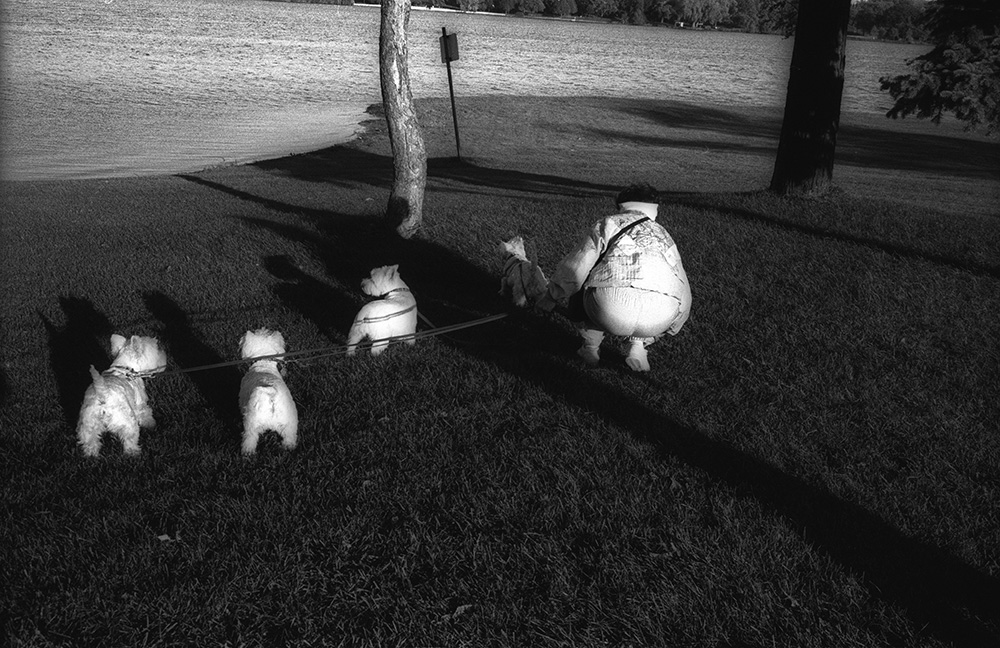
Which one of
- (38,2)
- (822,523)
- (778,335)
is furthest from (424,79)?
(38,2)

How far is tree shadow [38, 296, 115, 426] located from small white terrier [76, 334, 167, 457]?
2.21 feet

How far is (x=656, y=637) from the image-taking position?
326 centimetres

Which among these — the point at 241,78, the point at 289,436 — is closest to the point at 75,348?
the point at 289,436

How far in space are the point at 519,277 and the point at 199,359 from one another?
275 centimetres

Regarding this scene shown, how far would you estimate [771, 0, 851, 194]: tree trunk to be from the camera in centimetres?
1084

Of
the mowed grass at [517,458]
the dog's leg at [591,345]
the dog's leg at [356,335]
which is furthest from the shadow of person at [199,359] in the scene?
the dog's leg at [591,345]

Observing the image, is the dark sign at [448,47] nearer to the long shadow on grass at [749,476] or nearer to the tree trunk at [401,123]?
the tree trunk at [401,123]

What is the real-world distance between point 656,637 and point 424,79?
44.8 meters

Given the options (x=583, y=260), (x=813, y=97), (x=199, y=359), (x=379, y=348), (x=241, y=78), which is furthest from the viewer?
(x=241, y=78)

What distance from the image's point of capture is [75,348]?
6.55m

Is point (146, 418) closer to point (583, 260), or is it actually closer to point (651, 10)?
point (583, 260)

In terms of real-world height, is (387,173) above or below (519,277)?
below

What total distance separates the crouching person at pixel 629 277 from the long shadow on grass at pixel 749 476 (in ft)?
1.72

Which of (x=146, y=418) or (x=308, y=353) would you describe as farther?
(x=308, y=353)
